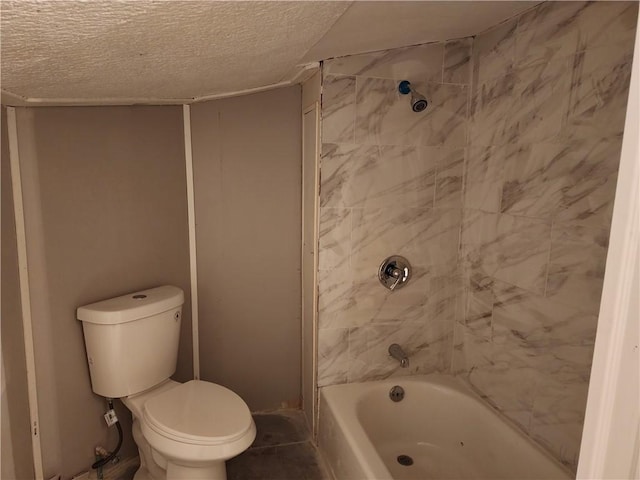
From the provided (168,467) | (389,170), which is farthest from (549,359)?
(168,467)

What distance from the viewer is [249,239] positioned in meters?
2.25

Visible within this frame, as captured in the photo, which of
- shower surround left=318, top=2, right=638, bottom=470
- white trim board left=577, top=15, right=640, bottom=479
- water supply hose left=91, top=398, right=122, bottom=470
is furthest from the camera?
water supply hose left=91, top=398, right=122, bottom=470

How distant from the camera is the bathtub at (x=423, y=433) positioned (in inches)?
65.3

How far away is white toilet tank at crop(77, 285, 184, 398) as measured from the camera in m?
1.74

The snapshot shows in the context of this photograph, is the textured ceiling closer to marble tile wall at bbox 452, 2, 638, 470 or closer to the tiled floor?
marble tile wall at bbox 452, 2, 638, 470

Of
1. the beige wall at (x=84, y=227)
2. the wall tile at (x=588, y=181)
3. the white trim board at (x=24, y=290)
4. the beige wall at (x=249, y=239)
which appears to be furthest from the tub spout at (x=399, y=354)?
the white trim board at (x=24, y=290)

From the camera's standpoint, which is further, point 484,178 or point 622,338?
point 484,178

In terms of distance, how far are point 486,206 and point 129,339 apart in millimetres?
1619

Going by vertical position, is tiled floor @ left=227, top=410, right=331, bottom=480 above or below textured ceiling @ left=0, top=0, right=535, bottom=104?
below

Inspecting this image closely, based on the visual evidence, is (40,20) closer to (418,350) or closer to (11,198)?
(11,198)

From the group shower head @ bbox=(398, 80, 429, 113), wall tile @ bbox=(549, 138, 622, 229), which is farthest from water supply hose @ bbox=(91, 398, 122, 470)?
wall tile @ bbox=(549, 138, 622, 229)

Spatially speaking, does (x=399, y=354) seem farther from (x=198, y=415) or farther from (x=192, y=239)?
(x=192, y=239)

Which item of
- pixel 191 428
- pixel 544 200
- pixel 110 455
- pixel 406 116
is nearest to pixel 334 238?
pixel 406 116

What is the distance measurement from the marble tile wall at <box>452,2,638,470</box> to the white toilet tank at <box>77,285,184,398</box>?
4.57 ft
